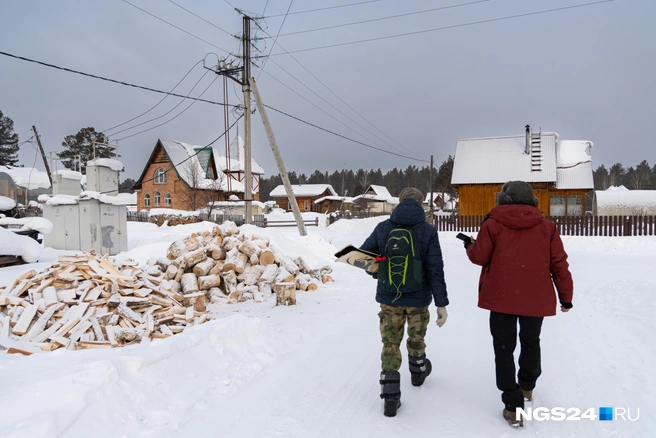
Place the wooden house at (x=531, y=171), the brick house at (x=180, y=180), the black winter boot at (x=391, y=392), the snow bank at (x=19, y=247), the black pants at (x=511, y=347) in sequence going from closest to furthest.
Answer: the black pants at (x=511, y=347)
the black winter boot at (x=391, y=392)
the snow bank at (x=19, y=247)
the wooden house at (x=531, y=171)
the brick house at (x=180, y=180)

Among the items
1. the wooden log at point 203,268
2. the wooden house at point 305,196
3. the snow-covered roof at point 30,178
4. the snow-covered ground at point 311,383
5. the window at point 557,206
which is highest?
the snow-covered roof at point 30,178

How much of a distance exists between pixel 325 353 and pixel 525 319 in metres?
2.42

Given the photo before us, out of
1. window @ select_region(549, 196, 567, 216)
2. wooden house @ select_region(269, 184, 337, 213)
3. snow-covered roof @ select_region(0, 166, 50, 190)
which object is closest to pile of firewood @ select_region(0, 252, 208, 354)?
window @ select_region(549, 196, 567, 216)

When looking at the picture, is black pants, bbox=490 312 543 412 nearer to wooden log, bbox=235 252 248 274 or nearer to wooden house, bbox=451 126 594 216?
wooden log, bbox=235 252 248 274

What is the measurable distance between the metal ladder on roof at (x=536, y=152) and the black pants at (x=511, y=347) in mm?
28309

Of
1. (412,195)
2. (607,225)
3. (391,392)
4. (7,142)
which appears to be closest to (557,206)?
(607,225)

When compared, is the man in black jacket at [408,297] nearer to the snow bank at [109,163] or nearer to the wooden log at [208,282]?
the wooden log at [208,282]

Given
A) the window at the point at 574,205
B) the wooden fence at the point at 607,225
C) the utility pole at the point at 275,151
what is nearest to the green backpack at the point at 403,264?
the utility pole at the point at 275,151

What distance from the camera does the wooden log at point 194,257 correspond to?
8.47 metres

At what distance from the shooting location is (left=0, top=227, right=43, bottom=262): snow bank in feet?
34.6

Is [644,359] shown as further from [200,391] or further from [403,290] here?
[200,391]

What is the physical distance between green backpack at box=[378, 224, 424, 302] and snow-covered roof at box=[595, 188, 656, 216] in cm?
2853

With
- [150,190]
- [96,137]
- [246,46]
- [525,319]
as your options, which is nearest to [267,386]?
[525,319]

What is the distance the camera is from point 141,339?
214 inches
